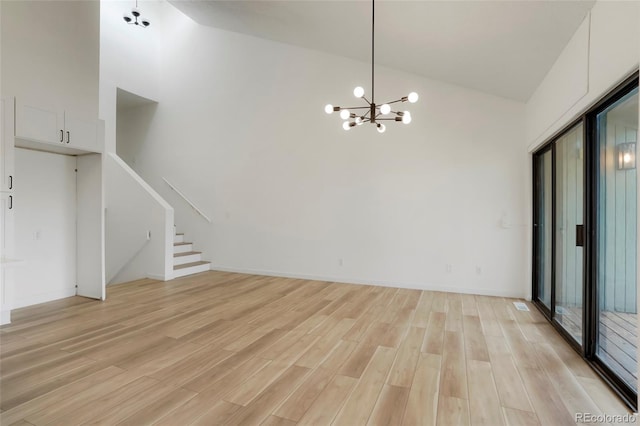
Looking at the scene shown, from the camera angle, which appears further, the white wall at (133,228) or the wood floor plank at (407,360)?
the white wall at (133,228)

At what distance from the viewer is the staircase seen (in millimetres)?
6367

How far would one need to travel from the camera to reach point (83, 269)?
4773mm

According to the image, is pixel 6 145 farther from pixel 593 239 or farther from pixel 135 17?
pixel 593 239

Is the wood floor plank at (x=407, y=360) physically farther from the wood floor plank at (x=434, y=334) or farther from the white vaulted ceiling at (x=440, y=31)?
the white vaulted ceiling at (x=440, y=31)

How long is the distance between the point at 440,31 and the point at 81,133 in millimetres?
4787

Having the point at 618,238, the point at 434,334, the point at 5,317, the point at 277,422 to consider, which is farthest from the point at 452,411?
the point at 5,317

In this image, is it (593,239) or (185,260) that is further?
(185,260)

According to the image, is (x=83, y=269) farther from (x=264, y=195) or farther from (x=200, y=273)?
(x=264, y=195)

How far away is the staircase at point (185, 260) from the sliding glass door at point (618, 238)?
626 cm

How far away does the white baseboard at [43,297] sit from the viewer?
166 inches

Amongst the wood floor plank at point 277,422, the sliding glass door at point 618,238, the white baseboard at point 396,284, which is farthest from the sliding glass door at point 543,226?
the wood floor plank at point 277,422

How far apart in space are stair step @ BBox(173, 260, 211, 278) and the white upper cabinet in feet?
8.75

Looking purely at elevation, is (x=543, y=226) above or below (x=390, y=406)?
above

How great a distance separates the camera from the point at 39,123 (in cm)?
388
